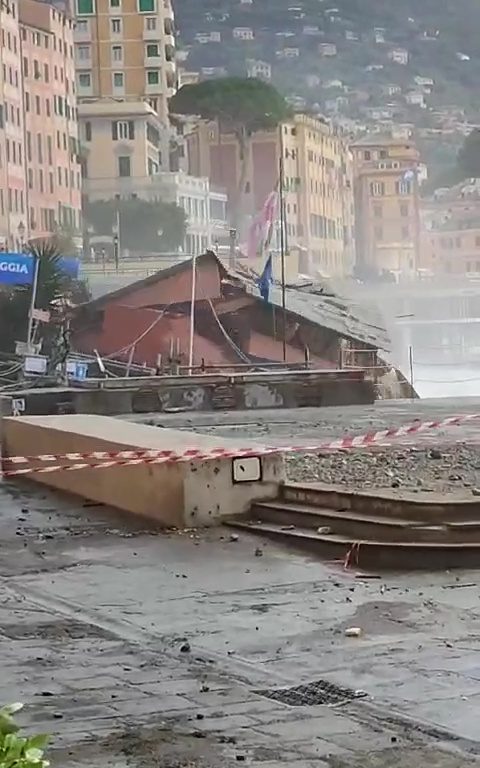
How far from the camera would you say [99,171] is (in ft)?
203

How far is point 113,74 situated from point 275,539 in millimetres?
55921

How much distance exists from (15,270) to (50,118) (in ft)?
38.9

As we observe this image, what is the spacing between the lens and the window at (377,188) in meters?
72.4

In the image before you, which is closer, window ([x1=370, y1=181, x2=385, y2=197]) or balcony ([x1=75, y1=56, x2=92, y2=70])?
balcony ([x1=75, y1=56, x2=92, y2=70])

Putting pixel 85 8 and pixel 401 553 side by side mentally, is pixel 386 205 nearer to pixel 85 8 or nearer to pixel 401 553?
pixel 85 8

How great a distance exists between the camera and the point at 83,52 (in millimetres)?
63125

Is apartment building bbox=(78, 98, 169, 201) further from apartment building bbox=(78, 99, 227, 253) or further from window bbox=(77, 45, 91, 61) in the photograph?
window bbox=(77, 45, 91, 61)

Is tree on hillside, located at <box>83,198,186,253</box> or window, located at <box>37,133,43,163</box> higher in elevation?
window, located at <box>37,133,43,163</box>

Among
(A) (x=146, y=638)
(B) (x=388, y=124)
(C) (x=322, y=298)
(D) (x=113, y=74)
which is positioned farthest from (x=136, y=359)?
(A) (x=146, y=638)

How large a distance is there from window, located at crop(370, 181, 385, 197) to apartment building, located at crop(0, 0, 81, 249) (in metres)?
17.1

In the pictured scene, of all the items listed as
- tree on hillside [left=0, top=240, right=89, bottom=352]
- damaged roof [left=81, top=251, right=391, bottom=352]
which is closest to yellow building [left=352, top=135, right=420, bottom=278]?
damaged roof [left=81, top=251, right=391, bottom=352]

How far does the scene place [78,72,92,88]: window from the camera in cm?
6253

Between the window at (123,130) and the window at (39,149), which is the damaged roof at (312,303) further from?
the window at (123,130)

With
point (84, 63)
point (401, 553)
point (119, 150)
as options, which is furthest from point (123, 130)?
point (401, 553)
